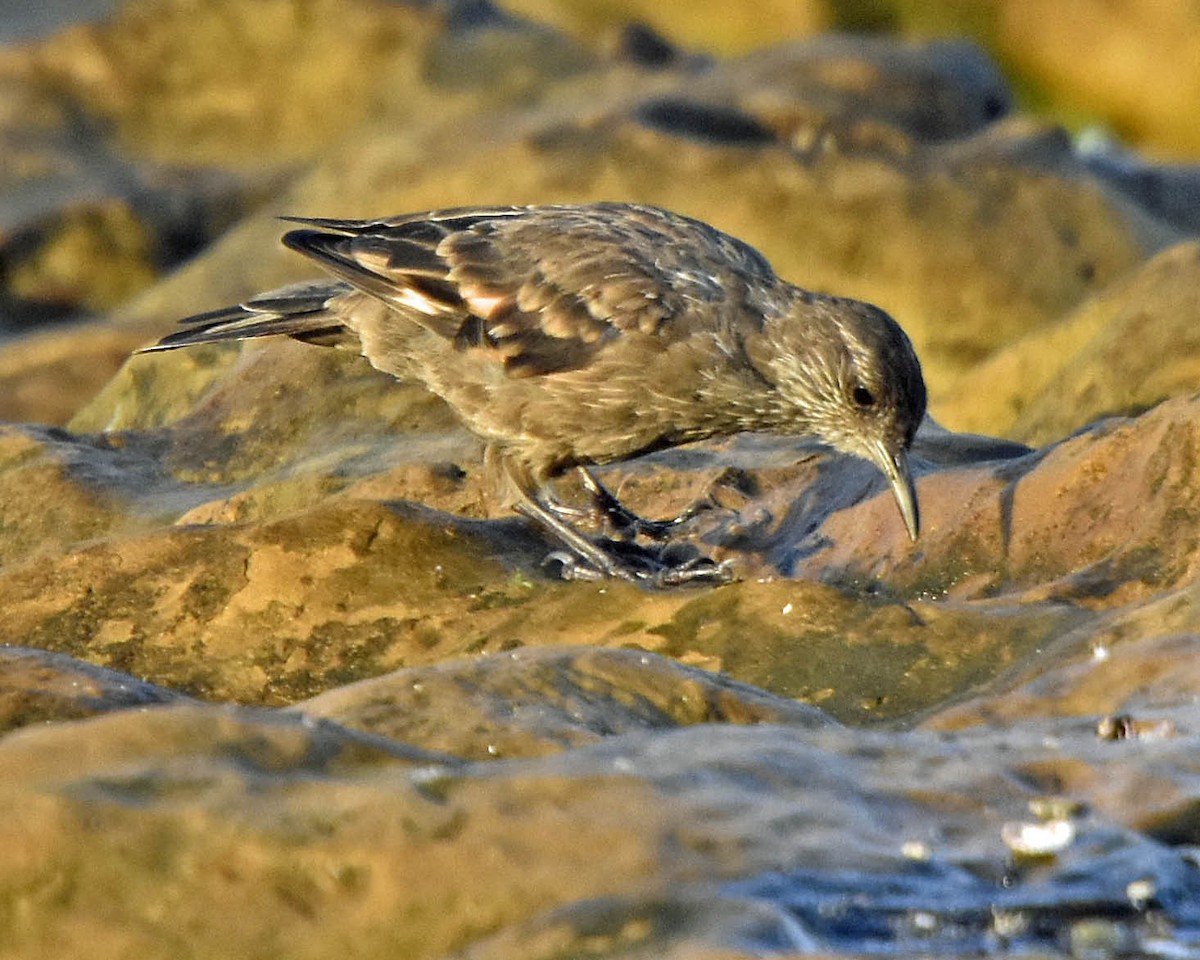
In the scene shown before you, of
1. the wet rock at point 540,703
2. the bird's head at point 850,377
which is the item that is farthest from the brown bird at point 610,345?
the wet rock at point 540,703

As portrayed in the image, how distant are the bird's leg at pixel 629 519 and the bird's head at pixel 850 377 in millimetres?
576

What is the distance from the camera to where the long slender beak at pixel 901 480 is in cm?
706

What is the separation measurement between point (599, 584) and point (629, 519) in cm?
111

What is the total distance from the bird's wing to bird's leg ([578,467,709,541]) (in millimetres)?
583

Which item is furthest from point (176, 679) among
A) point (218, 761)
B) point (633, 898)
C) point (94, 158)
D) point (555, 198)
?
point (94, 158)

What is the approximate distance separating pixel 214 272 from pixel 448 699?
10.2m

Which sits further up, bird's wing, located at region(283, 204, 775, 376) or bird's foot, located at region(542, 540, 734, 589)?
bird's wing, located at region(283, 204, 775, 376)

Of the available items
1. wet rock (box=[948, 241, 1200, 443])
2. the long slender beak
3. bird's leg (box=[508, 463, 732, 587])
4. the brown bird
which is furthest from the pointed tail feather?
wet rock (box=[948, 241, 1200, 443])

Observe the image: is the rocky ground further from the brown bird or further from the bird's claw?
the brown bird

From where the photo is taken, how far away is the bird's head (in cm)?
734

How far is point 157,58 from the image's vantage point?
16.7m

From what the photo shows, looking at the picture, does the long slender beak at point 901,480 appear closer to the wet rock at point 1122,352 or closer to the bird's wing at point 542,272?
the bird's wing at point 542,272

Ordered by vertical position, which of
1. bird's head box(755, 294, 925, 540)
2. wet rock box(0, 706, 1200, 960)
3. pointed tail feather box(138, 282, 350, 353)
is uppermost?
wet rock box(0, 706, 1200, 960)

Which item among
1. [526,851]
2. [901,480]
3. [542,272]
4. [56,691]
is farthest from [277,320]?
[526,851]
